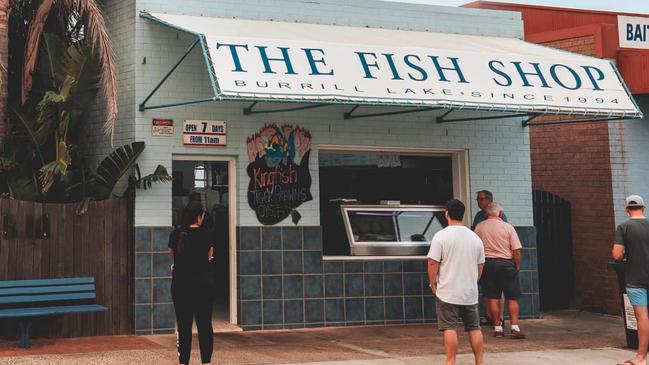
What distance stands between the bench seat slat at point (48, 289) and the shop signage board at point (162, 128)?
2155 millimetres

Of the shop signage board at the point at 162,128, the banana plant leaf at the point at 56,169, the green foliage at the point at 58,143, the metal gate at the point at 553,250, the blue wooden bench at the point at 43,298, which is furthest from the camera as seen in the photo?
the metal gate at the point at 553,250

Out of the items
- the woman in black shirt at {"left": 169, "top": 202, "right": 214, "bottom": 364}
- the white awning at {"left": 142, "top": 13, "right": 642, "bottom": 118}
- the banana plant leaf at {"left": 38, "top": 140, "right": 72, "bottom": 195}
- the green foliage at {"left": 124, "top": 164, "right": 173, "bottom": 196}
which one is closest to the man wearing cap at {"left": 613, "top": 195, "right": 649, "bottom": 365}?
the white awning at {"left": 142, "top": 13, "right": 642, "bottom": 118}

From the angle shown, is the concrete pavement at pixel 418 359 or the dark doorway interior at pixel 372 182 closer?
the concrete pavement at pixel 418 359

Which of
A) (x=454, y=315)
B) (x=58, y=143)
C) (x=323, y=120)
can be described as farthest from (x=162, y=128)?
(x=454, y=315)

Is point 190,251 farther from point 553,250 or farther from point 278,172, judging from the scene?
point 553,250

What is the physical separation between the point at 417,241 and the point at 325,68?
354cm

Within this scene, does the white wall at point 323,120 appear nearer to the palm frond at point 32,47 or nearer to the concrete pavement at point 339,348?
the palm frond at point 32,47

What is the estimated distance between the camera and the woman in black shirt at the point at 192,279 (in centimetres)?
759

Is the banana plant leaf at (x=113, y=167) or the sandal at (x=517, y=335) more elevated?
the banana plant leaf at (x=113, y=167)

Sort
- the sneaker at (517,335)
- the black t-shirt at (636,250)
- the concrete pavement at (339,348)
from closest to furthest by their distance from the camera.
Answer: the black t-shirt at (636,250) < the concrete pavement at (339,348) < the sneaker at (517,335)

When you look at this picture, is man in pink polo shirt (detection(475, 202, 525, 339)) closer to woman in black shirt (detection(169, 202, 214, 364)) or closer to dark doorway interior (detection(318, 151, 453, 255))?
dark doorway interior (detection(318, 151, 453, 255))

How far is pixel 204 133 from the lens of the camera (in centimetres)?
1100

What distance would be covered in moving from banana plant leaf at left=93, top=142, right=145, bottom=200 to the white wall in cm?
22

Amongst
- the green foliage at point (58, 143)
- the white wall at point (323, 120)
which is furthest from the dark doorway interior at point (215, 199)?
the green foliage at point (58, 143)
